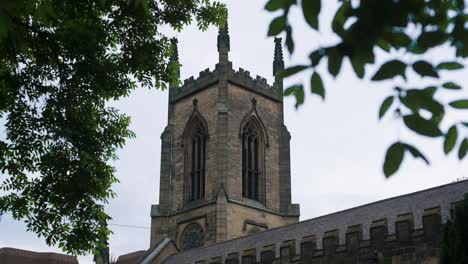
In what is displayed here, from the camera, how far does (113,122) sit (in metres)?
12.0

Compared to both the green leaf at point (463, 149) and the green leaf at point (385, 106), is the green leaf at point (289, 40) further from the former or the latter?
the green leaf at point (463, 149)

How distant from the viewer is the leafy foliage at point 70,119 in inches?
432

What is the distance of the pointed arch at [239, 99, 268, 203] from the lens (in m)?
39.4

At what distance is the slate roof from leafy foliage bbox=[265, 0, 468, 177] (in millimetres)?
15909

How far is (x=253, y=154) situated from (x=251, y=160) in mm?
391

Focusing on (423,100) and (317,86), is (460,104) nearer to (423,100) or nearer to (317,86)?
(423,100)

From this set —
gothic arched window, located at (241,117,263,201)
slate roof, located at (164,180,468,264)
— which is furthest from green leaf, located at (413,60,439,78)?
gothic arched window, located at (241,117,263,201)

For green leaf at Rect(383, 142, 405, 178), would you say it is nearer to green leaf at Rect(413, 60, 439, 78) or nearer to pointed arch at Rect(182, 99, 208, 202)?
green leaf at Rect(413, 60, 439, 78)

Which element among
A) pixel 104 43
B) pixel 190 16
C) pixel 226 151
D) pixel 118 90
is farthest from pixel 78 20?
pixel 226 151

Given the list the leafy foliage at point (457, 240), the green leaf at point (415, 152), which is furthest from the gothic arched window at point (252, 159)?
the green leaf at point (415, 152)

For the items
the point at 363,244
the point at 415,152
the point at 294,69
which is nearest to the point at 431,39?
the point at 415,152

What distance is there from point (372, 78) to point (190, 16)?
990cm

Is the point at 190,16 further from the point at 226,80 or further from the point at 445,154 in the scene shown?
the point at 226,80

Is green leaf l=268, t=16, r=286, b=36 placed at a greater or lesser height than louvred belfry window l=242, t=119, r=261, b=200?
lesser
